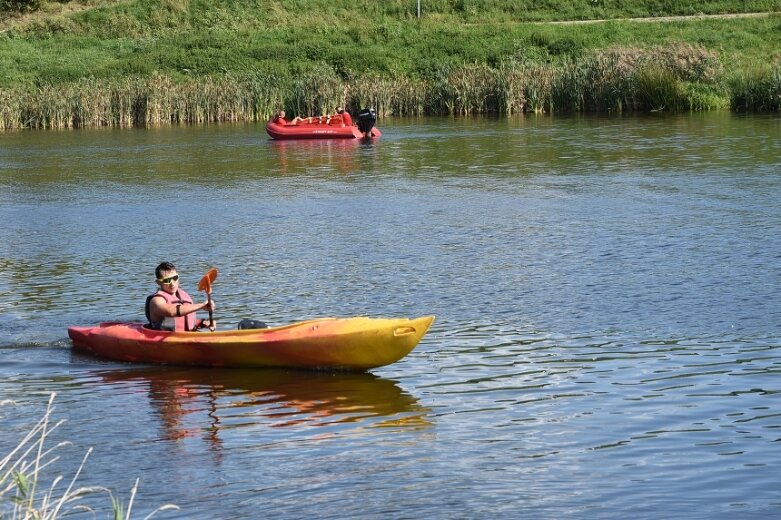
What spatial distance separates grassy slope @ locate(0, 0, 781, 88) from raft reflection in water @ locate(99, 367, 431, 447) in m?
33.8

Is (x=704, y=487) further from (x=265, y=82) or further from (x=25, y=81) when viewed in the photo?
(x=25, y=81)

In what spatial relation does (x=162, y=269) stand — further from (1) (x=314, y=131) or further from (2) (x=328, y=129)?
(1) (x=314, y=131)

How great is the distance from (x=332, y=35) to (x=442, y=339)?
40.6 meters

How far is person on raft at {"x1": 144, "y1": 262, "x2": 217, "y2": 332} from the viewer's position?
11562 millimetres

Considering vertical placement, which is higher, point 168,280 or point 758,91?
point 758,91

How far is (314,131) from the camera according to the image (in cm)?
3534

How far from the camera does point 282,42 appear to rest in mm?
50594

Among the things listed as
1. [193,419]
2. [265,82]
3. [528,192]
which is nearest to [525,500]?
[193,419]

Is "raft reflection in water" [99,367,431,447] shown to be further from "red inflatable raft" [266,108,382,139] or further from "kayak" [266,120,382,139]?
"kayak" [266,120,382,139]

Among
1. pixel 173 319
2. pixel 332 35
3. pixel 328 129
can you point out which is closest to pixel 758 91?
pixel 328 129

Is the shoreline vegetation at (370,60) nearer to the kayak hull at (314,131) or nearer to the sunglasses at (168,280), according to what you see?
the kayak hull at (314,131)

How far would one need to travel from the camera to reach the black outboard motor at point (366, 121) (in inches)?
1328

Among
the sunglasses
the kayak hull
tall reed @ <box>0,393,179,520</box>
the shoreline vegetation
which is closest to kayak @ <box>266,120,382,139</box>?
the kayak hull

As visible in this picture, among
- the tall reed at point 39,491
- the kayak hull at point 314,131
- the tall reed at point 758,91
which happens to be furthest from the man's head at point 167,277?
the tall reed at point 758,91
